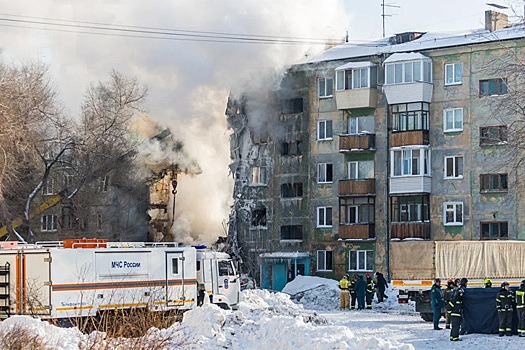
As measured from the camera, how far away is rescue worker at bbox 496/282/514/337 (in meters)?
29.5

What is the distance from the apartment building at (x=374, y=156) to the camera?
54.5 meters

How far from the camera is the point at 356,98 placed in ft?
191

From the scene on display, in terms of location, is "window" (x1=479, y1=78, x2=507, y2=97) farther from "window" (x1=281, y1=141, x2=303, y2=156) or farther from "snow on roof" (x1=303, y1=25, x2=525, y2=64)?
"window" (x1=281, y1=141, x2=303, y2=156)

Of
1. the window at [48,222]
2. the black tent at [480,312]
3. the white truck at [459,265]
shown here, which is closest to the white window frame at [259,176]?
the window at [48,222]

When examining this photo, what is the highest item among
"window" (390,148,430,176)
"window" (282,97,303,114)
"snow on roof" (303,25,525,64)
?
"snow on roof" (303,25,525,64)

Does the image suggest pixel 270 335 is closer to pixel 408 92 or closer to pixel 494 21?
pixel 408 92

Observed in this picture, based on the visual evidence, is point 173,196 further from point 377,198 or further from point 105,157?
point 377,198

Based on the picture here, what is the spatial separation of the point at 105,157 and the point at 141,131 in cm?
478

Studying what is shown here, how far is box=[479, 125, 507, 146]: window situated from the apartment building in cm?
9

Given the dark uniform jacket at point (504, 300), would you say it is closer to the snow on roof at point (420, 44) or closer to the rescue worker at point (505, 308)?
the rescue worker at point (505, 308)

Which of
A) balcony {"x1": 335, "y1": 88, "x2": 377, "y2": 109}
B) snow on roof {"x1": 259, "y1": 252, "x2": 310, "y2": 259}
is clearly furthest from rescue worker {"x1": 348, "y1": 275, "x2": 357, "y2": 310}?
balcony {"x1": 335, "y1": 88, "x2": 377, "y2": 109}

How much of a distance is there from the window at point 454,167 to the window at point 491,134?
1.68 m

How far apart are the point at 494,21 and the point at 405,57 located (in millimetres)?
5815

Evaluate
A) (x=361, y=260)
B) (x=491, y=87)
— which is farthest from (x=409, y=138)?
(x=361, y=260)
